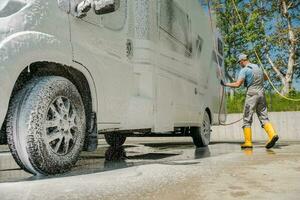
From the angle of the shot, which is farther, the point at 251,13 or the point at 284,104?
the point at 251,13

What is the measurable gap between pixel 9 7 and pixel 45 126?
97 centimetres

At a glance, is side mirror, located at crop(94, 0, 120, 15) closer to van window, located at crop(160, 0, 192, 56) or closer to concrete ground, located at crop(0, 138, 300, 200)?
concrete ground, located at crop(0, 138, 300, 200)

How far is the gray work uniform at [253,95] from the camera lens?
8.52m

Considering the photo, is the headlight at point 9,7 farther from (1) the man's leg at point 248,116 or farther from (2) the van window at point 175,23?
(1) the man's leg at point 248,116

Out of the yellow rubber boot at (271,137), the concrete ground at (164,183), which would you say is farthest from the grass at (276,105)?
the concrete ground at (164,183)

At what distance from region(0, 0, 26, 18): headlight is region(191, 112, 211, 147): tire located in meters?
5.50

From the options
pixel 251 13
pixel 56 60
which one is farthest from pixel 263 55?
pixel 56 60

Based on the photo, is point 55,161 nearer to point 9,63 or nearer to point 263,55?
point 9,63

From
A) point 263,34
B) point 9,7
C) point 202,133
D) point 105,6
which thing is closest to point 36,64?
point 9,7

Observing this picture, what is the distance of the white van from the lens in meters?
3.82

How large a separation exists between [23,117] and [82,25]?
3.53 ft

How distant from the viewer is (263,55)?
104 ft

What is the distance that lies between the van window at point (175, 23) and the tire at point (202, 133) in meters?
1.79

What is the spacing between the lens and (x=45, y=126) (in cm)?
394
